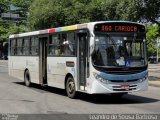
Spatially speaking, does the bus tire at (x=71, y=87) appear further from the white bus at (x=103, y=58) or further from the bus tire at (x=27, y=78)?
the bus tire at (x=27, y=78)

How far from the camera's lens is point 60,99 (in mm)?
16203

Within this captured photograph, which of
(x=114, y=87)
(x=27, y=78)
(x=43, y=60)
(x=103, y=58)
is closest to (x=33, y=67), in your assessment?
(x=43, y=60)

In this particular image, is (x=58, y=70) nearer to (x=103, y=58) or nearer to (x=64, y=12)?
(x=103, y=58)

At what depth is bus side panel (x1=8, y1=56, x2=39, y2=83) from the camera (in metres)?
20.6

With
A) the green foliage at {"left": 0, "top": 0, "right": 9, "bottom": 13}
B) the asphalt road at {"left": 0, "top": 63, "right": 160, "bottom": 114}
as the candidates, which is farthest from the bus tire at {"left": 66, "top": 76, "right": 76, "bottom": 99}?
the green foliage at {"left": 0, "top": 0, "right": 9, "bottom": 13}

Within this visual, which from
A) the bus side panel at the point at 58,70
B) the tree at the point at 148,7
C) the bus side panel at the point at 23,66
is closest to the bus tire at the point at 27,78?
the bus side panel at the point at 23,66

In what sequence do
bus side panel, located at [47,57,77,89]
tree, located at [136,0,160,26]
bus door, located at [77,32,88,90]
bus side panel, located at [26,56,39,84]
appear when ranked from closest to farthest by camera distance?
bus door, located at [77,32,88,90], bus side panel, located at [47,57,77,89], bus side panel, located at [26,56,39,84], tree, located at [136,0,160,26]

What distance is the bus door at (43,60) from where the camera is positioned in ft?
64.6

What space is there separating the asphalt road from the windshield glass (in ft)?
4.52

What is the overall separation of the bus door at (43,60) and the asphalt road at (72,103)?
140 cm

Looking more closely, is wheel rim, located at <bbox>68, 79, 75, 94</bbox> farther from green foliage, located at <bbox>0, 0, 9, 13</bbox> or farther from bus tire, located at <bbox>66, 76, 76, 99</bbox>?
green foliage, located at <bbox>0, 0, 9, 13</bbox>

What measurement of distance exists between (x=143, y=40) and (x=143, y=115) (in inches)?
171

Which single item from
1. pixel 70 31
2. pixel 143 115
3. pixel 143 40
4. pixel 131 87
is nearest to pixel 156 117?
pixel 143 115

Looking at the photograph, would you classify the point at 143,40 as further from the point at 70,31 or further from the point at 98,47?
the point at 70,31
